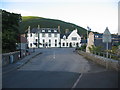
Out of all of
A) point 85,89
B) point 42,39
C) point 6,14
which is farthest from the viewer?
point 42,39

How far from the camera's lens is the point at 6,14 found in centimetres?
3597

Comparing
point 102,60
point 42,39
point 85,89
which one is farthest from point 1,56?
point 42,39

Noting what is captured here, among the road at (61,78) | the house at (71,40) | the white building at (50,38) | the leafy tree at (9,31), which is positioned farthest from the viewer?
the house at (71,40)

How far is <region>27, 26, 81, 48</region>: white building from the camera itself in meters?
116

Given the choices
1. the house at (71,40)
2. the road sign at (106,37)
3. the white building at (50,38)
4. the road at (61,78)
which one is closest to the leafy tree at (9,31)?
the road at (61,78)

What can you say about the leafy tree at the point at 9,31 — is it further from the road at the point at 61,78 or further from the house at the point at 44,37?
the house at the point at 44,37

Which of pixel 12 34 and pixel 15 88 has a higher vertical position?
pixel 12 34

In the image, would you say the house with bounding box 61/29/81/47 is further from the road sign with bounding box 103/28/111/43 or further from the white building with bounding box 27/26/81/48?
the road sign with bounding box 103/28/111/43

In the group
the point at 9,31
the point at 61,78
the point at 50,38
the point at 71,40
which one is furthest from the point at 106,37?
the point at 71,40

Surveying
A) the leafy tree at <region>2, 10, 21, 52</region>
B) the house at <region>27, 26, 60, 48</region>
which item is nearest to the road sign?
the leafy tree at <region>2, 10, 21, 52</region>

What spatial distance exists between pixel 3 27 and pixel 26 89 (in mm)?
24283

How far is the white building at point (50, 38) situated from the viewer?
116250 mm

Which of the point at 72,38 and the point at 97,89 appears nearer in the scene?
the point at 97,89

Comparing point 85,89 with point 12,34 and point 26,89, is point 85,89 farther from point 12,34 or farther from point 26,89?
point 12,34
